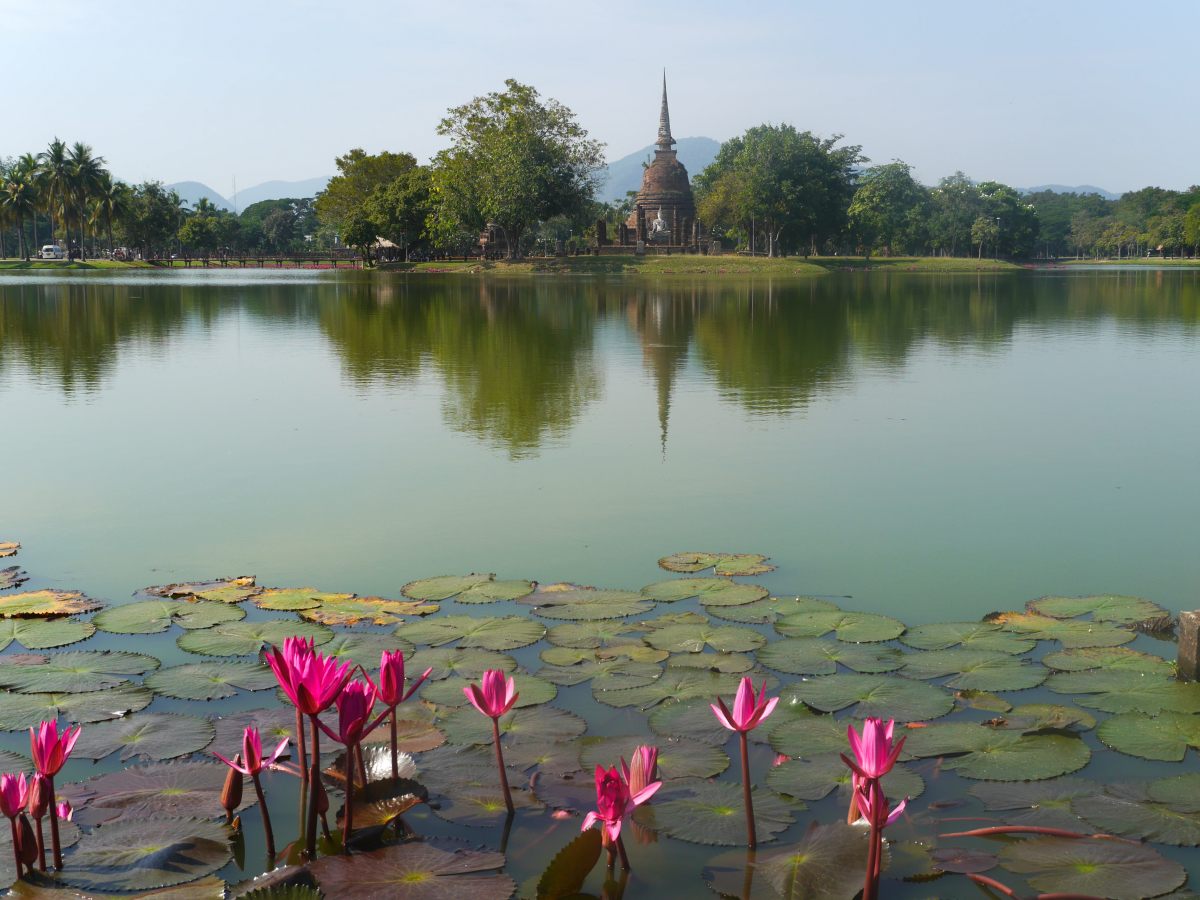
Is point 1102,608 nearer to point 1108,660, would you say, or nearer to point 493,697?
point 1108,660

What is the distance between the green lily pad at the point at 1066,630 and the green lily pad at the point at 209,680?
3.59m

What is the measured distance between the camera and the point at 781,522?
7641 mm

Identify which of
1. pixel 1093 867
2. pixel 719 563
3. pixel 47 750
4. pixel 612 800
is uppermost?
pixel 47 750

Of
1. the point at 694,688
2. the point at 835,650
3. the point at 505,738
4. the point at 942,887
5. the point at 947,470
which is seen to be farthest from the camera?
the point at 947,470

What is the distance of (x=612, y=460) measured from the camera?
32.0 feet

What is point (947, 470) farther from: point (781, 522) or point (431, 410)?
point (431, 410)

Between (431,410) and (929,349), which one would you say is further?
(929,349)

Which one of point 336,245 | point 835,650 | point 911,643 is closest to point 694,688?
point 835,650

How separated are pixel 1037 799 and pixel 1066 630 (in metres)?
1.85

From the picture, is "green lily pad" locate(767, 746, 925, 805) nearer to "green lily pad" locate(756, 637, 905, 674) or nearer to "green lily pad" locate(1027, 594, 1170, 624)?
"green lily pad" locate(756, 637, 905, 674)

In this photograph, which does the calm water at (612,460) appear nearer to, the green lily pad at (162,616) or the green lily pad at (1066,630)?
the green lily pad at (1066,630)

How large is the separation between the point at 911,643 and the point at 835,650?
42cm

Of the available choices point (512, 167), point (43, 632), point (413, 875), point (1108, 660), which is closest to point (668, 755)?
point (413, 875)

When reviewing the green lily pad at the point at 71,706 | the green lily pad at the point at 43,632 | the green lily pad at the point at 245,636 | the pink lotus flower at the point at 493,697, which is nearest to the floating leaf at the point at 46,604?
the green lily pad at the point at 43,632
